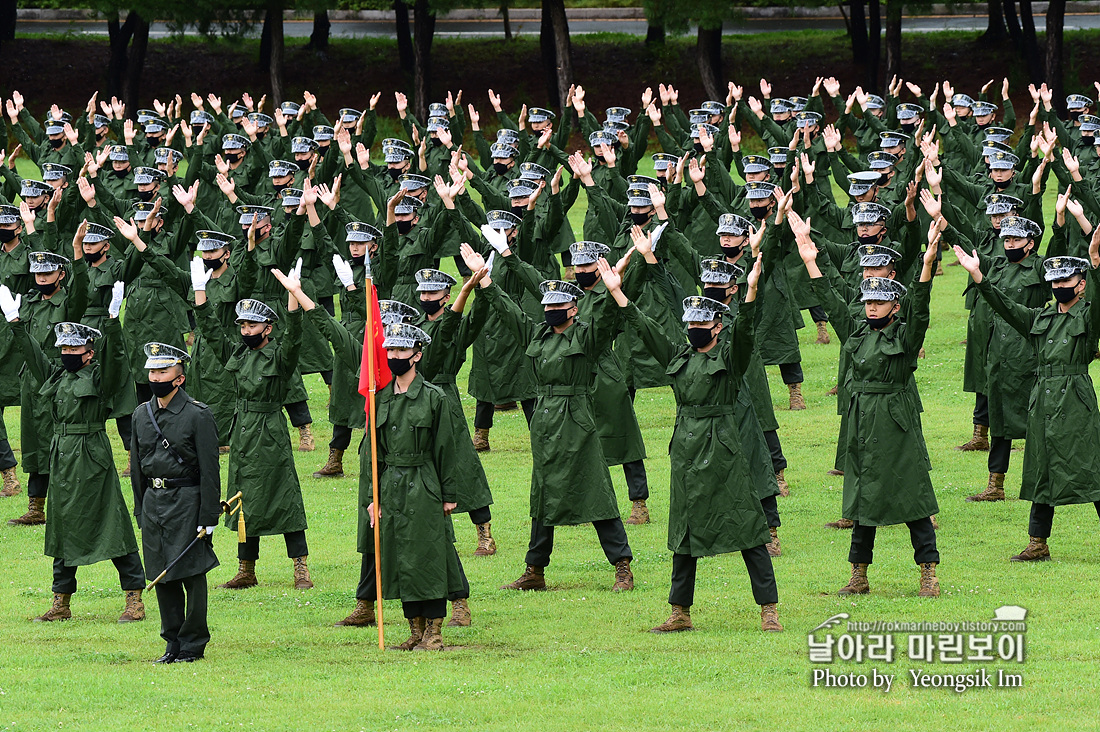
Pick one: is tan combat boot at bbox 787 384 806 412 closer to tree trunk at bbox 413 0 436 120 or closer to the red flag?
the red flag

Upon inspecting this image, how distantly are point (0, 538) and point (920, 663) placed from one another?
9.88 metres

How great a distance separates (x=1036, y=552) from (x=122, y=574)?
813 cm

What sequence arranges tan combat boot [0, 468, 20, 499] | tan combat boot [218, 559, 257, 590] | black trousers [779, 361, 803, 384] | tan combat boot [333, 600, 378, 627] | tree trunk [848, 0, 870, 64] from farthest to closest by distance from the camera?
1. tree trunk [848, 0, 870, 64]
2. black trousers [779, 361, 803, 384]
3. tan combat boot [0, 468, 20, 499]
4. tan combat boot [218, 559, 257, 590]
5. tan combat boot [333, 600, 378, 627]

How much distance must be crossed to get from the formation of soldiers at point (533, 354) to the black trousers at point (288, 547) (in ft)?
0.13

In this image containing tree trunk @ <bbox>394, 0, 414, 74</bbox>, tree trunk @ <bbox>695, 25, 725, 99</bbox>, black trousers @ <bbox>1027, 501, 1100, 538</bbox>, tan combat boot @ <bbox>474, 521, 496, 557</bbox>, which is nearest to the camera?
black trousers @ <bbox>1027, 501, 1100, 538</bbox>

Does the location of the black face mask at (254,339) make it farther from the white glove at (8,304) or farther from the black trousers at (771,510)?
the black trousers at (771,510)

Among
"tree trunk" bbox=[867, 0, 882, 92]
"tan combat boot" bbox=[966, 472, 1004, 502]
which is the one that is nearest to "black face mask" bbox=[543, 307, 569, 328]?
"tan combat boot" bbox=[966, 472, 1004, 502]

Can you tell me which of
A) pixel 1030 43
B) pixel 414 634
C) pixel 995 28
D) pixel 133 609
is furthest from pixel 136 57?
pixel 414 634

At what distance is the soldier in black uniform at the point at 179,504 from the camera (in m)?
12.1

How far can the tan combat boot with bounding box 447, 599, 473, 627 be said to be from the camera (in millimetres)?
12930

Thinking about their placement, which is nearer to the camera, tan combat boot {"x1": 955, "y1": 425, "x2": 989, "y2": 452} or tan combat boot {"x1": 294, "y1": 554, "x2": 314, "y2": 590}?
tan combat boot {"x1": 294, "y1": 554, "x2": 314, "y2": 590}

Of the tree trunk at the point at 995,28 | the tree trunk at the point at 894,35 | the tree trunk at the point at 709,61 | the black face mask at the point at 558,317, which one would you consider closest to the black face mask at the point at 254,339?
the black face mask at the point at 558,317

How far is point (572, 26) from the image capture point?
56344 mm

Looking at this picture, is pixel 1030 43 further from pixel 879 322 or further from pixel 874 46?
pixel 879 322
